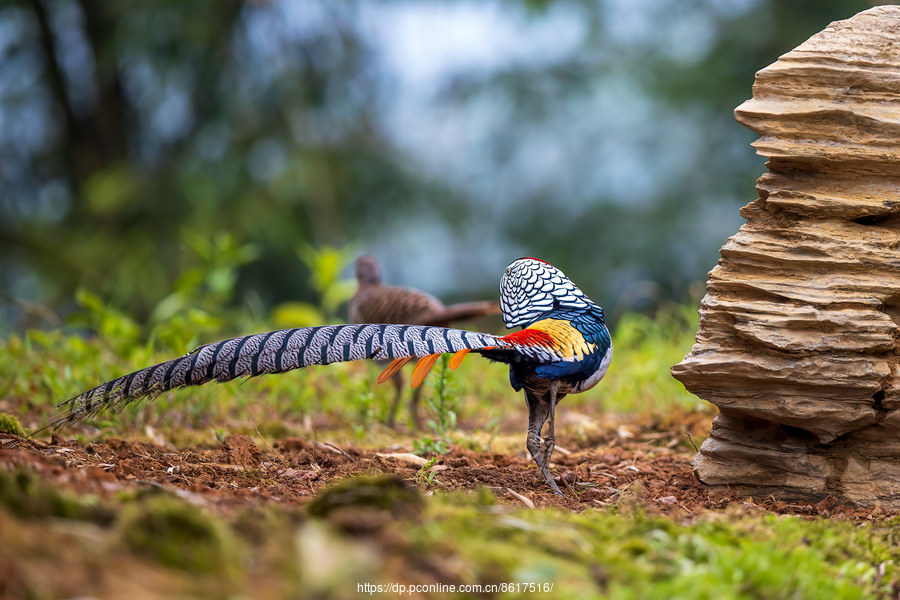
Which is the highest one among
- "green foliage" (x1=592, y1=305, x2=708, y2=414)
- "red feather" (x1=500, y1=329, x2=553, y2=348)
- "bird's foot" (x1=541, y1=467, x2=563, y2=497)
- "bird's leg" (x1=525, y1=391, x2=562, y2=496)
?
"red feather" (x1=500, y1=329, x2=553, y2=348)

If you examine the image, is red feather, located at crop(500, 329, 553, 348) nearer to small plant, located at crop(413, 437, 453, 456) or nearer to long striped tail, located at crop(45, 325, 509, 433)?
long striped tail, located at crop(45, 325, 509, 433)

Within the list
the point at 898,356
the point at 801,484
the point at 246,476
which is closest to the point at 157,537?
the point at 246,476

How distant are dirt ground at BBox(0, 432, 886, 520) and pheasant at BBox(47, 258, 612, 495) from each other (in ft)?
0.67

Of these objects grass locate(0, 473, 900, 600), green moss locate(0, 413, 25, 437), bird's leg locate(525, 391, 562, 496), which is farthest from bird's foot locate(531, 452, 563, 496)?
green moss locate(0, 413, 25, 437)

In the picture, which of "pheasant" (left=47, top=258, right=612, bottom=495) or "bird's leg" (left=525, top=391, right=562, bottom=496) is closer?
"pheasant" (left=47, top=258, right=612, bottom=495)

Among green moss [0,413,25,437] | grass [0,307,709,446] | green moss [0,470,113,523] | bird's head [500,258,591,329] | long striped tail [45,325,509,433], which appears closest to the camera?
green moss [0,470,113,523]

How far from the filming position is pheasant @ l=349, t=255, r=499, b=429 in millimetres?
4867

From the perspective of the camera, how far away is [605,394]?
19.0 ft

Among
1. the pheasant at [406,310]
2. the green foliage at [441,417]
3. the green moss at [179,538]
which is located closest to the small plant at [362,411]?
the pheasant at [406,310]

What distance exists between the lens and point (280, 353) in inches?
117

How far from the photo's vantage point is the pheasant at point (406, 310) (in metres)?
4.87

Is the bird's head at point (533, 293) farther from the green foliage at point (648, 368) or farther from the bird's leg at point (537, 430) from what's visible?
the green foliage at point (648, 368)

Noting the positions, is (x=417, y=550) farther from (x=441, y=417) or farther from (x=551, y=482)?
(x=441, y=417)

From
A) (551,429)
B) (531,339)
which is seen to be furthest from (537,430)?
(531,339)
